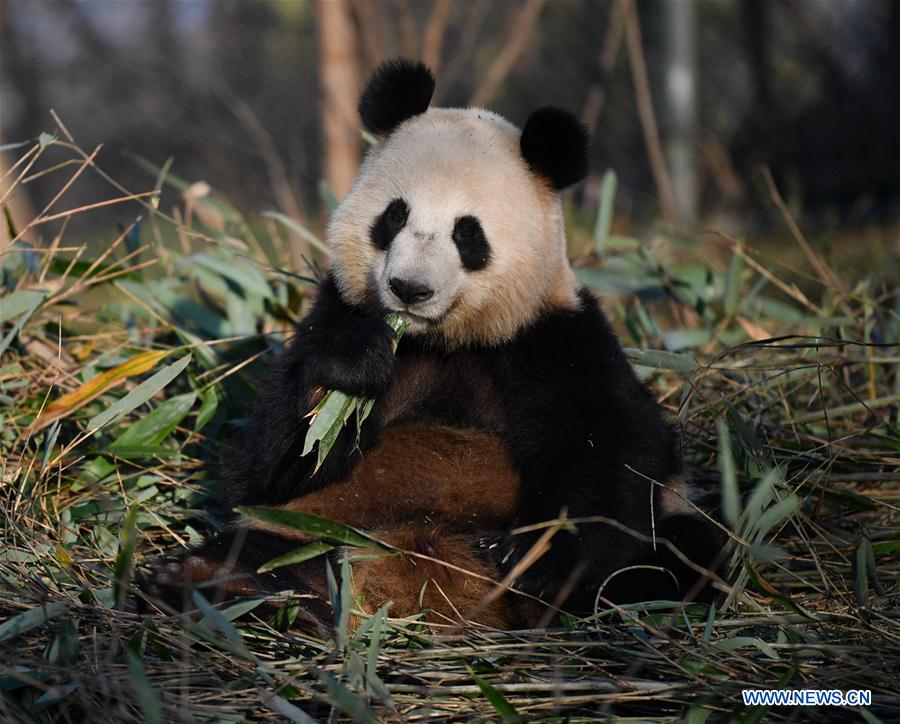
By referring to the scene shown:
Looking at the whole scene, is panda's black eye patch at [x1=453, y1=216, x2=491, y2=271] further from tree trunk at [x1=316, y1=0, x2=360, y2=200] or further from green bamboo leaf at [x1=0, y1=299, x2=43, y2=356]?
tree trunk at [x1=316, y1=0, x2=360, y2=200]

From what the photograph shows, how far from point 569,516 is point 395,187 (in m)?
1.05

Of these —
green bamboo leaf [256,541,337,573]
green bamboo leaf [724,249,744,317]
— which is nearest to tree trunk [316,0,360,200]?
green bamboo leaf [724,249,744,317]

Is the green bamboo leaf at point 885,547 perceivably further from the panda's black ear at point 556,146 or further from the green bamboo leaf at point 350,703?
the green bamboo leaf at point 350,703

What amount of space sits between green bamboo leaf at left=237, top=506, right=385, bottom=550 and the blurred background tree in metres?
6.27

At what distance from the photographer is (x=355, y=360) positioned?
104 inches

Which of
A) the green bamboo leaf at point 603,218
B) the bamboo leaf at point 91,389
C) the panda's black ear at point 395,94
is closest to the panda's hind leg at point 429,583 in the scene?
the bamboo leaf at point 91,389

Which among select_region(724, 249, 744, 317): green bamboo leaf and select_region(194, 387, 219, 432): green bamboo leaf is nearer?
select_region(194, 387, 219, 432): green bamboo leaf

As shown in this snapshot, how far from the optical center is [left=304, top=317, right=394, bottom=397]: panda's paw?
8.68 feet

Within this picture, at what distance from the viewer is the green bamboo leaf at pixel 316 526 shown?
2.39 meters

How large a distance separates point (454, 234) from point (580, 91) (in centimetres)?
969

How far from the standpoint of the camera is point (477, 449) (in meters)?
2.85

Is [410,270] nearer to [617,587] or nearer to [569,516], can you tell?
[569,516]

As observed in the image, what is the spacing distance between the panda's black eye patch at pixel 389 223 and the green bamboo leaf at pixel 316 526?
81 cm

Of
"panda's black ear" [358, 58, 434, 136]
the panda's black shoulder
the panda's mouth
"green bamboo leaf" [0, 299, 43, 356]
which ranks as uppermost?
"panda's black ear" [358, 58, 434, 136]
